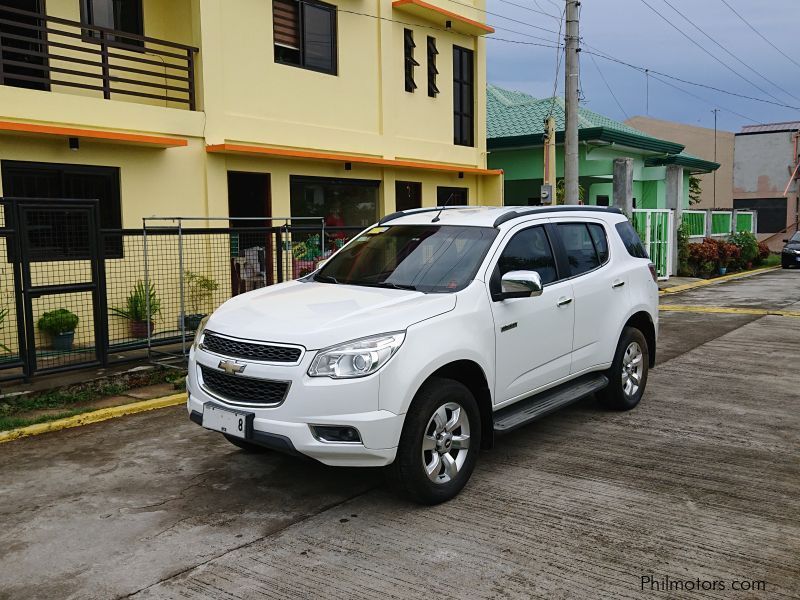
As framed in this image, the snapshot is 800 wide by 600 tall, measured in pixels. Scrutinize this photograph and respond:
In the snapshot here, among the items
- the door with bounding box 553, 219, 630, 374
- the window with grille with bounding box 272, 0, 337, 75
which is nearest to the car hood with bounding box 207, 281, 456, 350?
the door with bounding box 553, 219, 630, 374

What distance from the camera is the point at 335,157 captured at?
14031 mm

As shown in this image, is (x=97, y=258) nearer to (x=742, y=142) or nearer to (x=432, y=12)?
(x=432, y=12)

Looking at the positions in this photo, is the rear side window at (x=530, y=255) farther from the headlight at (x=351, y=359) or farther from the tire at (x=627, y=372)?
the headlight at (x=351, y=359)

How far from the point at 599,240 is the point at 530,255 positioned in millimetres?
1232

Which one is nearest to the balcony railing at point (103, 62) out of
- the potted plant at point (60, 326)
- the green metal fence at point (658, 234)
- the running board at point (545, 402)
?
the potted plant at point (60, 326)

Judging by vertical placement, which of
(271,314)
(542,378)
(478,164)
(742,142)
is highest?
(742,142)

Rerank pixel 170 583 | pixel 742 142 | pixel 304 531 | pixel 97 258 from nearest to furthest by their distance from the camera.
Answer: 1. pixel 170 583
2. pixel 304 531
3. pixel 97 258
4. pixel 742 142

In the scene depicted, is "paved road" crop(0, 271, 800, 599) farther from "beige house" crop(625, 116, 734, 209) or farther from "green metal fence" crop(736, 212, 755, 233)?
"beige house" crop(625, 116, 734, 209)

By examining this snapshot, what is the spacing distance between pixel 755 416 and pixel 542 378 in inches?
97.4

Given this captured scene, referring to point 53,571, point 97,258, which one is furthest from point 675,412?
point 97,258

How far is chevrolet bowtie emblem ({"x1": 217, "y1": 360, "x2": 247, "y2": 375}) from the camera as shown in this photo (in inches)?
182

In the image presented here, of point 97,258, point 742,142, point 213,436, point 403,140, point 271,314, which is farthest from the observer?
point 742,142

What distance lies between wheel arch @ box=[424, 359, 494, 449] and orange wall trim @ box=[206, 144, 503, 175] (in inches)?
321

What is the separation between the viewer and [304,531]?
14.4ft
